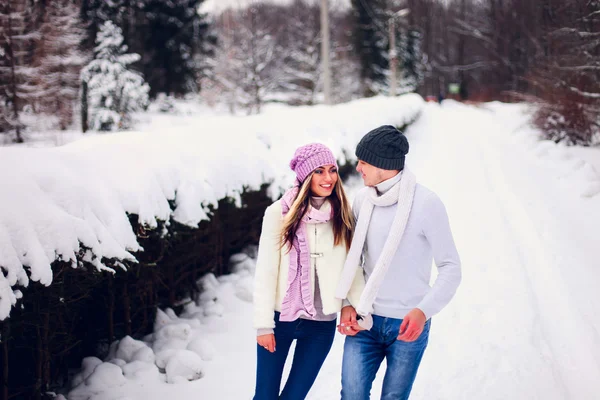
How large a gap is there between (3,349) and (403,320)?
237 centimetres

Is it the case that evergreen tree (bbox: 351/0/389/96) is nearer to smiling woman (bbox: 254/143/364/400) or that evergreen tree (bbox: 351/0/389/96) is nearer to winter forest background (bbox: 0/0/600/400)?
winter forest background (bbox: 0/0/600/400)

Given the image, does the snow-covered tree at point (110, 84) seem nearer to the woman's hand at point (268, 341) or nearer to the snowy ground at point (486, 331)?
the snowy ground at point (486, 331)

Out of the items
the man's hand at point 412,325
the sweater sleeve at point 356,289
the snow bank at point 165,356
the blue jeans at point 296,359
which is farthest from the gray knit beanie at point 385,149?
the snow bank at point 165,356

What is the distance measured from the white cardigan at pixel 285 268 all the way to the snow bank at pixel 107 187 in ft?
4.18

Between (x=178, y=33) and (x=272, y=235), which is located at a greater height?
(x=178, y=33)

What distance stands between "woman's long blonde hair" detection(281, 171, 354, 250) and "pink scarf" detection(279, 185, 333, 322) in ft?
0.11

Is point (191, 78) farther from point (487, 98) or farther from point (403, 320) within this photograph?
point (403, 320)

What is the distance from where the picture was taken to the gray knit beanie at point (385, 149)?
222 centimetres

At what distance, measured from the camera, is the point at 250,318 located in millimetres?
4812

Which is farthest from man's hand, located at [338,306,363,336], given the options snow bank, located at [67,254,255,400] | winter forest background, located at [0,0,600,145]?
winter forest background, located at [0,0,600,145]

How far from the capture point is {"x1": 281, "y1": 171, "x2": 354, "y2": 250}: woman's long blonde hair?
7.75 ft

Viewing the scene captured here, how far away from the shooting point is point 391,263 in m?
2.23

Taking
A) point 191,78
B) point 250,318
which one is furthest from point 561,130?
point 191,78

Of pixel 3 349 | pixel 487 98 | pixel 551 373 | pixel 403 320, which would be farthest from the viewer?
pixel 487 98
